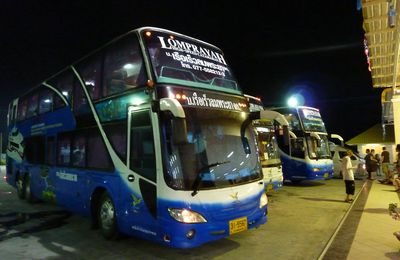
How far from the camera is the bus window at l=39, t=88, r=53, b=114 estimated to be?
9477 millimetres

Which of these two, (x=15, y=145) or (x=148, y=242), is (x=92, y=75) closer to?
(x=148, y=242)

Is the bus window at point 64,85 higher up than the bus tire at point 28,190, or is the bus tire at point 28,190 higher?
the bus window at point 64,85

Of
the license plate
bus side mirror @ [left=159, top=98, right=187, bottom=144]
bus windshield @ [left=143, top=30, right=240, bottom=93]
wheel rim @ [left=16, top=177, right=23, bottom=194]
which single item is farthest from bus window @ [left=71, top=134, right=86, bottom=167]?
wheel rim @ [left=16, top=177, right=23, bottom=194]

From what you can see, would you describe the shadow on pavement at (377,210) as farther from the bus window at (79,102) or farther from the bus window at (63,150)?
the bus window at (63,150)

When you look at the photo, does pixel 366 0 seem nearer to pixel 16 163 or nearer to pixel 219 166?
pixel 219 166

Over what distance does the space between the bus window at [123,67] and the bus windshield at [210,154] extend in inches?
48.5

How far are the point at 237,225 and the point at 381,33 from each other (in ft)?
21.1

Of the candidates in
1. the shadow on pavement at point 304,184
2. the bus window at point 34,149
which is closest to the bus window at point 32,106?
the bus window at point 34,149

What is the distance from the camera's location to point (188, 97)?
544cm

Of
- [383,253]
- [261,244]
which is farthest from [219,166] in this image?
[383,253]

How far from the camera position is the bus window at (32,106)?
10.6m

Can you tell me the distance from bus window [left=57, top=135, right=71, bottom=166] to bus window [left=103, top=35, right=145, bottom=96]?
2.25 metres

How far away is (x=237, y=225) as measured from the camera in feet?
17.7

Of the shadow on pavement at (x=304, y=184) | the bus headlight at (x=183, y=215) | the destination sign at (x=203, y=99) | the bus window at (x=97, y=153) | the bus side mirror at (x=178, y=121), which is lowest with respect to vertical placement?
the shadow on pavement at (x=304, y=184)
